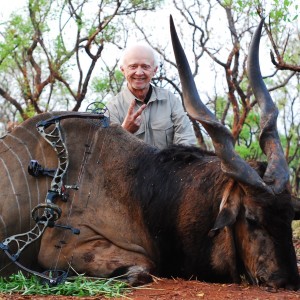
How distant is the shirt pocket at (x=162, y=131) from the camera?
4.92 meters

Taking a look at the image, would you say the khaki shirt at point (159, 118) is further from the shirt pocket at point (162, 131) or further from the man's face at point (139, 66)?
the man's face at point (139, 66)


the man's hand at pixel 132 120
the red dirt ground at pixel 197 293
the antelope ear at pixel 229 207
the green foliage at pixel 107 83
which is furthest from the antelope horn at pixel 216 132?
the green foliage at pixel 107 83

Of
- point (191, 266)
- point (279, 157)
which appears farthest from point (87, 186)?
point (279, 157)

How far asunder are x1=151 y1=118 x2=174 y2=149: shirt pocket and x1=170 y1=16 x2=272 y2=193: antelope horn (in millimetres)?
1185

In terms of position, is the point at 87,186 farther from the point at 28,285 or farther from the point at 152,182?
the point at 28,285

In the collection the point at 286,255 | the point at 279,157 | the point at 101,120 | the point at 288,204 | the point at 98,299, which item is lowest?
the point at 98,299

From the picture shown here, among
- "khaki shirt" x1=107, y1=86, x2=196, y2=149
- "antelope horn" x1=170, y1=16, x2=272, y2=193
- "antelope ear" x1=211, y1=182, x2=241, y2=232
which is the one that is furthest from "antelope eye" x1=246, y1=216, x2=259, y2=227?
"khaki shirt" x1=107, y1=86, x2=196, y2=149

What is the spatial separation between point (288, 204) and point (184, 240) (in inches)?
27.7

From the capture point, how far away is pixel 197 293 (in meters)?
3.17

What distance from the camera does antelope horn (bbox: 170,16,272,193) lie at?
11.0 ft

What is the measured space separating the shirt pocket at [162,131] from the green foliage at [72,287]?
1.69m

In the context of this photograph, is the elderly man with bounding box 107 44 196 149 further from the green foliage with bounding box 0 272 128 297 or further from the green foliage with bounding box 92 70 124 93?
the green foliage with bounding box 92 70 124 93

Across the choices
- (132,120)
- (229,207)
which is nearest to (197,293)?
(229,207)

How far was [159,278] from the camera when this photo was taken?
11.9 ft
